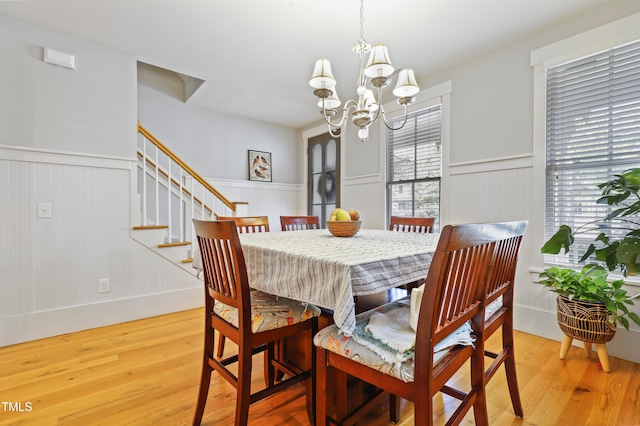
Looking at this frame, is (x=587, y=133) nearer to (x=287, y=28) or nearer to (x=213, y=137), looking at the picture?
(x=287, y=28)

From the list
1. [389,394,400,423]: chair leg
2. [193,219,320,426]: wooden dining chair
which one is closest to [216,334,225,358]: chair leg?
[193,219,320,426]: wooden dining chair

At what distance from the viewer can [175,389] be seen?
1674mm

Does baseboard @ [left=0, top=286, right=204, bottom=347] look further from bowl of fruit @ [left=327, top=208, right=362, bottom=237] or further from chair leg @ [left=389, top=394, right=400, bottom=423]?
chair leg @ [left=389, top=394, right=400, bottom=423]

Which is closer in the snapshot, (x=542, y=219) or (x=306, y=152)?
(x=542, y=219)

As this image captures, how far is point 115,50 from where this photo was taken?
8.93 ft

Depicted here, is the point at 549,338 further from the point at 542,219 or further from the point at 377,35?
the point at 377,35

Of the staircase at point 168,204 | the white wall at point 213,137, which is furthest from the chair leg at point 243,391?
the white wall at point 213,137

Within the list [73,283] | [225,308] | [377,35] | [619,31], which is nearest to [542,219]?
[619,31]

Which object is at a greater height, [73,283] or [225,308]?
[225,308]

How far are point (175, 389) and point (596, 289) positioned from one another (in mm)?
2567

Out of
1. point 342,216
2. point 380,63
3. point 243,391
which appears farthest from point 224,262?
point 380,63

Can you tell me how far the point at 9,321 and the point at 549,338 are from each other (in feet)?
13.6

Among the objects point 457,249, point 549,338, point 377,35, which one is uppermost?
point 377,35

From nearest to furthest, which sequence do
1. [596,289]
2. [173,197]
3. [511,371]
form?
[511,371], [596,289], [173,197]
